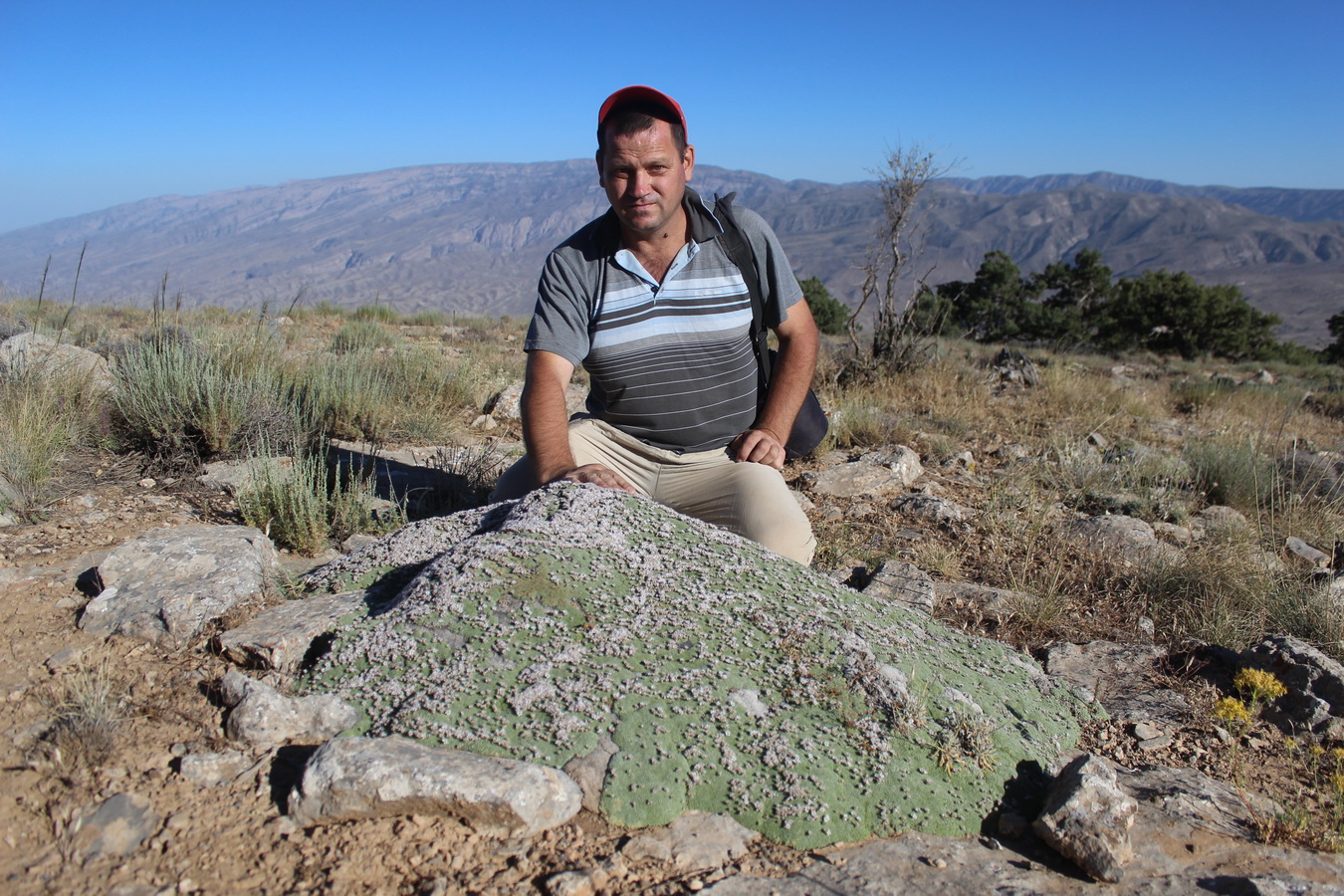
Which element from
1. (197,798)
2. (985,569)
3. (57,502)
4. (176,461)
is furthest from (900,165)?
(197,798)

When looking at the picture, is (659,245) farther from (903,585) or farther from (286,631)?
(286,631)

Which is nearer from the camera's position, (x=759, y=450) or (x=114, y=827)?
(x=114, y=827)

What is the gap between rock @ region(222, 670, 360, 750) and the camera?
170 centimetres

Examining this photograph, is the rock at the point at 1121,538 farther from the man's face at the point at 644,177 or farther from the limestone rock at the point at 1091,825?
the man's face at the point at 644,177

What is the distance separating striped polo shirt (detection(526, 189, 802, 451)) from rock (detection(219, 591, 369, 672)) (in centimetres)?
112

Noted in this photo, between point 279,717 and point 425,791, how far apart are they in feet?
1.53

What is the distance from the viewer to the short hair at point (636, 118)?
8.73ft

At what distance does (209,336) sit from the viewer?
5.64 meters

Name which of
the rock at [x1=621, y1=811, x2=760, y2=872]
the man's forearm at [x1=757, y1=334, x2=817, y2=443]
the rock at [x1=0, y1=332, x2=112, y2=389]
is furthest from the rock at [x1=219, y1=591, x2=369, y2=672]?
the rock at [x1=0, y1=332, x2=112, y2=389]

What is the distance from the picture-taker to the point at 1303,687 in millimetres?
2369

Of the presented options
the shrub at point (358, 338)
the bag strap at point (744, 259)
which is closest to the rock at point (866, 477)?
the bag strap at point (744, 259)

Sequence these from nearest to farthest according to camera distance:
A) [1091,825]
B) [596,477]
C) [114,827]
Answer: [114,827] → [1091,825] → [596,477]

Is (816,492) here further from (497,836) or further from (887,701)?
(497,836)

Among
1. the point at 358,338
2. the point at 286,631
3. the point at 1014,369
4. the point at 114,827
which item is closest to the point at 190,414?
the point at 286,631
